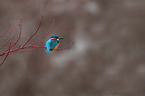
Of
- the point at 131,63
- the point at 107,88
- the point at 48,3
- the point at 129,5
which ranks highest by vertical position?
the point at 129,5

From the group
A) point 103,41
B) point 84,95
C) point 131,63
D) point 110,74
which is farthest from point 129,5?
point 84,95

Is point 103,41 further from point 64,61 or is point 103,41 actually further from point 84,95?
point 84,95

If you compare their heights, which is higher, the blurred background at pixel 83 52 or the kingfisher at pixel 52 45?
the blurred background at pixel 83 52

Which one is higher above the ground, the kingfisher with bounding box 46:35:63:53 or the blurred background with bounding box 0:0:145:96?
the blurred background with bounding box 0:0:145:96

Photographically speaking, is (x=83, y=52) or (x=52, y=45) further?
(x=83, y=52)

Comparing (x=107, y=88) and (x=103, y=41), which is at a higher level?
(x=103, y=41)

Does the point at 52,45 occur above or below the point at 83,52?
below

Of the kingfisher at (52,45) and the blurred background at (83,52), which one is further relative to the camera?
the blurred background at (83,52)

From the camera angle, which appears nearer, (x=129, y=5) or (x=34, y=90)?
(x=129, y=5)
